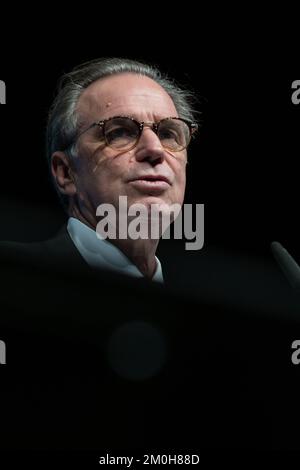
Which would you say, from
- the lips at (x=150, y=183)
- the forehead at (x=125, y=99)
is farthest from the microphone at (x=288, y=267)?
the forehead at (x=125, y=99)

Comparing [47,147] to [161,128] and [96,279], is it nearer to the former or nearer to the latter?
[161,128]

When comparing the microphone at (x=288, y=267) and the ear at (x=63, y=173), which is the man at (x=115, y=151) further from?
the microphone at (x=288, y=267)

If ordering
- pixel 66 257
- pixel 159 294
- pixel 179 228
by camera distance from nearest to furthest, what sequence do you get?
pixel 159 294 → pixel 66 257 → pixel 179 228

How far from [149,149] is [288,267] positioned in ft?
1.26

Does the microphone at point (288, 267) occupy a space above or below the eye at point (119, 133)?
below

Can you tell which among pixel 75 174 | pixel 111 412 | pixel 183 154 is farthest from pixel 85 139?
pixel 111 412

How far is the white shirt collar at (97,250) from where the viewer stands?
125 cm

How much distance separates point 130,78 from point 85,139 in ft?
0.51

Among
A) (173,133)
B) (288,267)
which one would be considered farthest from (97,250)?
(288,267)

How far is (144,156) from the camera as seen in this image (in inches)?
49.5

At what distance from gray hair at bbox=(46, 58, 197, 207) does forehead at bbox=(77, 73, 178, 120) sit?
2cm

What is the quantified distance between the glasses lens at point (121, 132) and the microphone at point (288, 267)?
0.38 m

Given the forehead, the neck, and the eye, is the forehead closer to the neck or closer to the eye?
the eye

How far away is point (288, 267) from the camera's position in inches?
40.0
